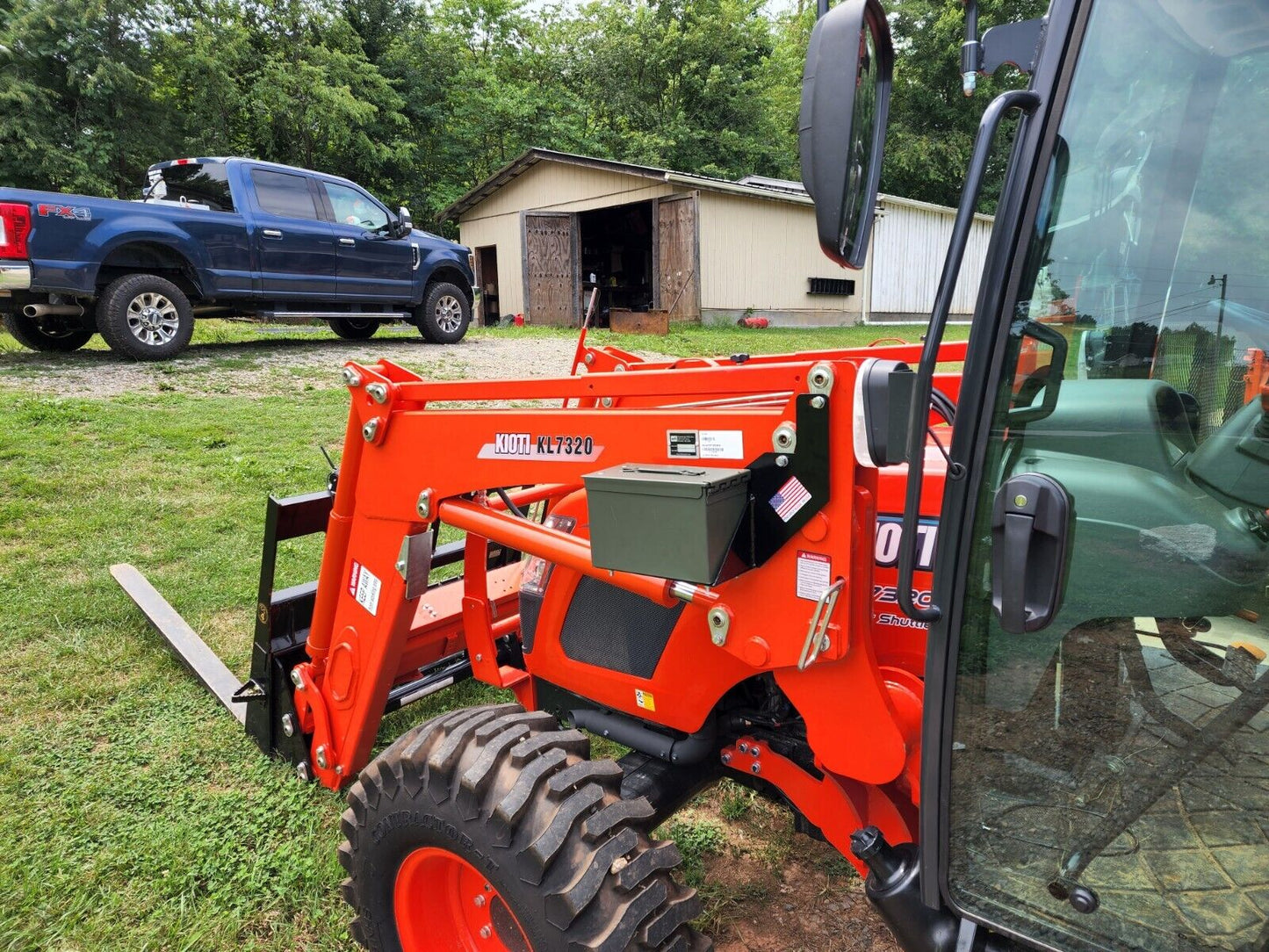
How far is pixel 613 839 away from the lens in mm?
1560

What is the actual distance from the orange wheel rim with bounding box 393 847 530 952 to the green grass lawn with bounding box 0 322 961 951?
509mm

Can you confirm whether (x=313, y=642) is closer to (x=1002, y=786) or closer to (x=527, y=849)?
(x=527, y=849)

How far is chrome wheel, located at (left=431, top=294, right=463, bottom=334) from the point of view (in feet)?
36.5

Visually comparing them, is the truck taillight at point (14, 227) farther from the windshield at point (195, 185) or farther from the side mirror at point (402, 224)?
the side mirror at point (402, 224)

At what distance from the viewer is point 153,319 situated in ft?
26.9

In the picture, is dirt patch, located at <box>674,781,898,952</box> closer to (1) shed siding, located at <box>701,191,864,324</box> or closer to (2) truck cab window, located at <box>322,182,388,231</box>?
(2) truck cab window, located at <box>322,182,388,231</box>

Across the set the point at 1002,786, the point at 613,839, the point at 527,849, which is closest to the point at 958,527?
the point at 1002,786

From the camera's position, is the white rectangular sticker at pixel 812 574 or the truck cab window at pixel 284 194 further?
the truck cab window at pixel 284 194

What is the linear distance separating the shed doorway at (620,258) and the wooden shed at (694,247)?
1412 mm

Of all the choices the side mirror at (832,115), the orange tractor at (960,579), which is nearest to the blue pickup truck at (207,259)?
the orange tractor at (960,579)

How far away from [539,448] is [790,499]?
2.04 ft

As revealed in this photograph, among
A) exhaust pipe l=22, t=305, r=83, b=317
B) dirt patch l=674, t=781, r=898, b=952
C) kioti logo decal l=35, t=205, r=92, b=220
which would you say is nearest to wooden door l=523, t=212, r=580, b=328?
exhaust pipe l=22, t=305, r=83, b=317

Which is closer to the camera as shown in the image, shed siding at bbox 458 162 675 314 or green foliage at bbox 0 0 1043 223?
shed siding at bbox 458 162 675 314

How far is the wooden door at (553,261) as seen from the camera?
1825 centimetres
